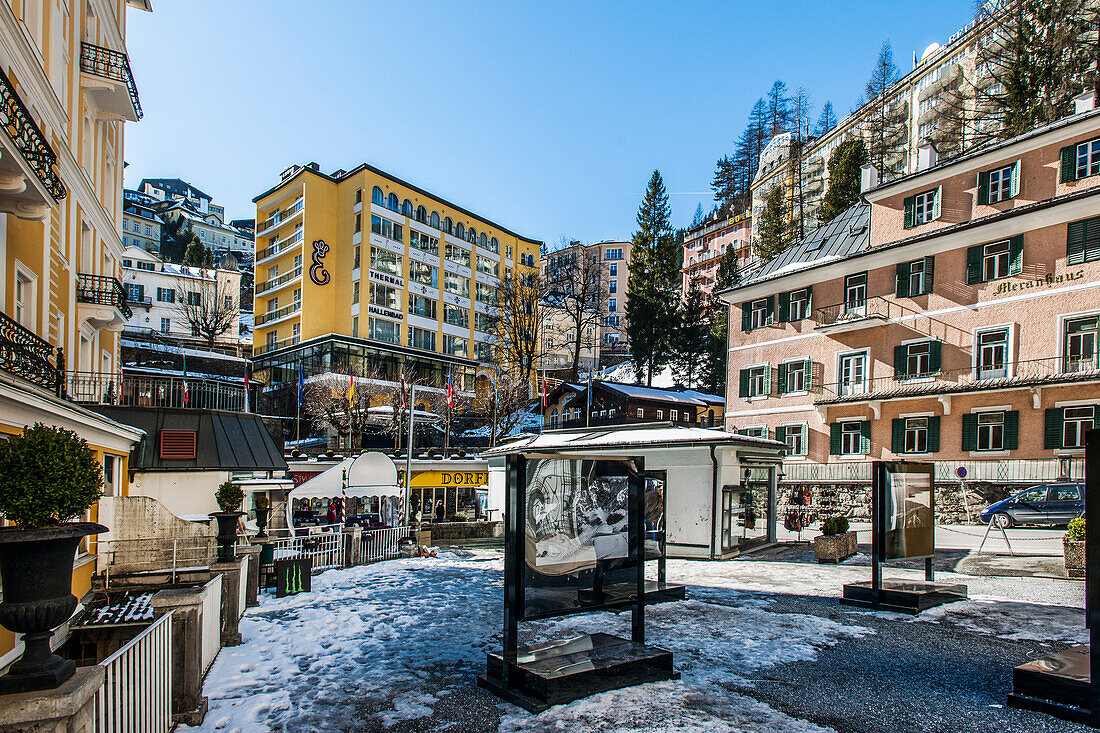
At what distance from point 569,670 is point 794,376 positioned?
30.8 metres

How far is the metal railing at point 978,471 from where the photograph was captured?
24.9 meters

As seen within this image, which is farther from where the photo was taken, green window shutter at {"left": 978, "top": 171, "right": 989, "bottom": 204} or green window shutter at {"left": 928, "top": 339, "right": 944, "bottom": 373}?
green window shutter at {"left": 928, "top": 339, "right": 944, "bottom": 373}

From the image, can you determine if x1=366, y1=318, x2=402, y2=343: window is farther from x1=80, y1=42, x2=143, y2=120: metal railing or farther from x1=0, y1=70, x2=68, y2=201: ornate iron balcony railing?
x1=0, y1=70, x2=68, y2=201: ornate iron balcony railing

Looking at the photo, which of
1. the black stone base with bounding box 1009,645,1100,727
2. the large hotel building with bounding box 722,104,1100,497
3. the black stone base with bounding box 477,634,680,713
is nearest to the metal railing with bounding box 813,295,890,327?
the large hotel building with bounding box 722,104,1100,497

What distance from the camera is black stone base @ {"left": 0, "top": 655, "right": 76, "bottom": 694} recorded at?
13.8 feet

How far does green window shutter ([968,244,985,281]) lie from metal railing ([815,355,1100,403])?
368cm

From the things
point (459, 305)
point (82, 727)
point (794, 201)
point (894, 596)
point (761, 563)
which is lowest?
point (761, 563)

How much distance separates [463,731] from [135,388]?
20.4 meters

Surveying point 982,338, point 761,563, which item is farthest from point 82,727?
point 982,338

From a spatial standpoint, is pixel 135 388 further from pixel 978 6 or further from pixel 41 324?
pixel 978 6

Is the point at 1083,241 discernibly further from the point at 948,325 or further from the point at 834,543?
the point at 834,543

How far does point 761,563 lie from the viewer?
1830 centimetres

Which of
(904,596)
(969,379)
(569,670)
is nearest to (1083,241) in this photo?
(969,379)

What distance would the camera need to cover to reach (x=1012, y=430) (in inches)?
1041
